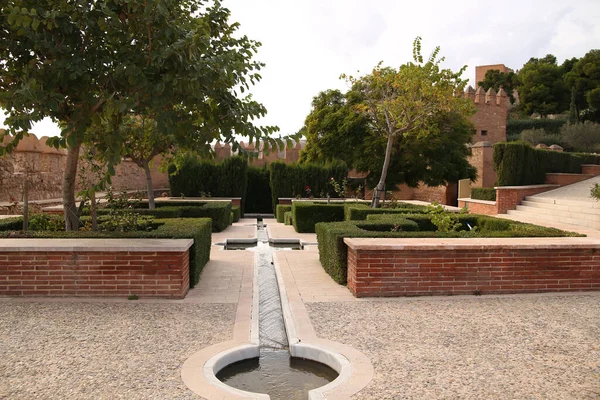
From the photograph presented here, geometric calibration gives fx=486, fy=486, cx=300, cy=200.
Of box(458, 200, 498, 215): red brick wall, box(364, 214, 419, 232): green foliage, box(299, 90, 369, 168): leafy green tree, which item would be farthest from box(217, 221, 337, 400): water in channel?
box(299, 90, 369, 168): leafy green tree

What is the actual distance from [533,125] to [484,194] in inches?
976

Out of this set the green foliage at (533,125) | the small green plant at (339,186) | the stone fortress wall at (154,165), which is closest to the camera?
the stone fortress wall at (154,165)

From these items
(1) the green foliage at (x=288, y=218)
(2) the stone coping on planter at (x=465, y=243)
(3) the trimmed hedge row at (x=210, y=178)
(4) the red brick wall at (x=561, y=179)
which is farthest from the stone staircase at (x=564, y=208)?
(3) the trimmed hedge row at (x=210, y=178)

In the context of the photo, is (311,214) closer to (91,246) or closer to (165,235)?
(165,235)

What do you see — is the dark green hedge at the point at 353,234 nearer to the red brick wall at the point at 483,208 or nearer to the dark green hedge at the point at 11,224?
the dark green hedge at the point at 11,224

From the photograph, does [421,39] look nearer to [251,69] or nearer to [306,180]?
[251,69]

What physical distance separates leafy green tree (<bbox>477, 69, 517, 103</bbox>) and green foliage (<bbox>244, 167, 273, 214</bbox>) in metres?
36.3

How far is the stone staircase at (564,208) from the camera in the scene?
12.4 metres

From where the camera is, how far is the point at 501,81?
5122cm

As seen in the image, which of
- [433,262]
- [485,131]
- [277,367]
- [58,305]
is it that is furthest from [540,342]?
[485,131]

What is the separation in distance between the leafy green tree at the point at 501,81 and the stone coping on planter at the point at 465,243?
161ft

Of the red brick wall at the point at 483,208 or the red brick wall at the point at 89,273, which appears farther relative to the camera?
the red brick wall at the point at 483,208

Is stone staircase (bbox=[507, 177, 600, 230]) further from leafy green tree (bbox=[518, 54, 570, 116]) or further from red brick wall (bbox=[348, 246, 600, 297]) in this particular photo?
leafy green tree (bbox=[518, 54, 570, 116])

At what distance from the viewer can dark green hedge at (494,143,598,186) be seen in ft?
57.1
